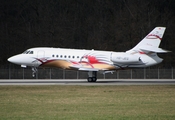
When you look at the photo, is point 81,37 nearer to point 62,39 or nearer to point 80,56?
point 62,39

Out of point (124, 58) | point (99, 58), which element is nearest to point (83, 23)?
point (99, 58)

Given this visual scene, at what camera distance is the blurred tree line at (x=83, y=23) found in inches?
2753

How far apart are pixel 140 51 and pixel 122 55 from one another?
6.19ft

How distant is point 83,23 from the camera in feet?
259

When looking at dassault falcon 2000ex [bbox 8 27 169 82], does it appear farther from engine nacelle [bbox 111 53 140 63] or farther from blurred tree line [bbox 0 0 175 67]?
blurred tree line [bbox 0 0 175 67]

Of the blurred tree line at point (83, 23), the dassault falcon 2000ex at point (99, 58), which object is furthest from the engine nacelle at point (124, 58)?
the blurred tree line at point (83, 23)

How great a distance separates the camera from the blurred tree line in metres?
69.9

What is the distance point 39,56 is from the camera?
158ft

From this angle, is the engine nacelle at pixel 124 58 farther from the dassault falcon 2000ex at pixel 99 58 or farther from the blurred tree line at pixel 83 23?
the blurred tree line at pixel 83 23

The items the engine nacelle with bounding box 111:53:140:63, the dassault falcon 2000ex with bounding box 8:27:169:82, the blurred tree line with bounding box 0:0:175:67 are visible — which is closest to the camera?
the engine nacelle with bounding box 111:53:140:63

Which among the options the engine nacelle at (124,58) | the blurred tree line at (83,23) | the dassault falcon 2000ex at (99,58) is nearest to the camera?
the engine nacelle at (124,58)

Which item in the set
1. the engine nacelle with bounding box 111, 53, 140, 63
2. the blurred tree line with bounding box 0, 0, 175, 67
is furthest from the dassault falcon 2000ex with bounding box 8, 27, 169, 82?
the blurred tree line with bounding box 0, 0, 175, 67

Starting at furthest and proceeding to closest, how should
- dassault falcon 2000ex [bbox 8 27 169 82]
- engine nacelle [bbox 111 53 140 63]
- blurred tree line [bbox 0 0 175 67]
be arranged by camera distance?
1. blurred tree line [bbox 0 0 175 67]
2. dassault falcon 2000ex [bbox 8 27 169 82]
3. engine nacelle [bbox 111 53 140 63]

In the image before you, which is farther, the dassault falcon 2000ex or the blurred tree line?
the blurred tree line
